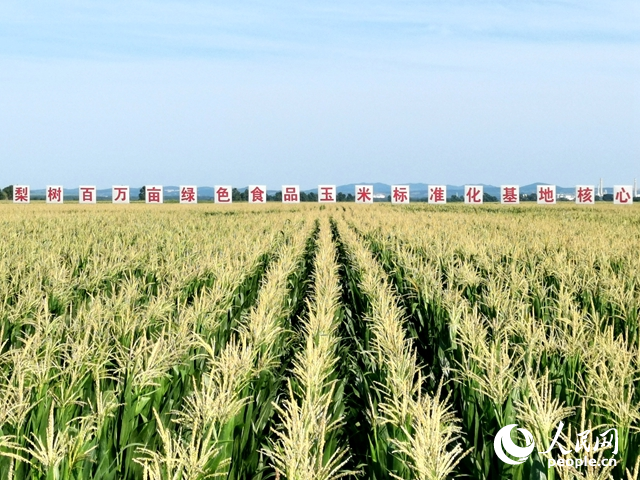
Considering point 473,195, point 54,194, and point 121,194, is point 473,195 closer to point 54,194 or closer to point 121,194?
point 121,194

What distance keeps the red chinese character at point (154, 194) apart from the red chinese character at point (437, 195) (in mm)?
26942

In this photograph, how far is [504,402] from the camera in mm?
3086

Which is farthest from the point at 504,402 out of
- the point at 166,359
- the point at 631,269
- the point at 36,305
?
the point at 631,269

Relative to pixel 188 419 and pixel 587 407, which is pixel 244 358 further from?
pixel 587 407

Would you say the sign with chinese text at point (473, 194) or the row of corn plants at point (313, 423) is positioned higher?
the sign with chinese text at point (473, 194)

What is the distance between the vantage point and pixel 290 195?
59.7 metres

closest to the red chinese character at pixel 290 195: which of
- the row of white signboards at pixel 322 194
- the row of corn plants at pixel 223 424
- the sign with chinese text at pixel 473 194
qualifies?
the row of white signboards at pixel 322 194

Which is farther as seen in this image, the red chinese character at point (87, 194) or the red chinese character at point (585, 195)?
the red chinese character at point (585, 195)

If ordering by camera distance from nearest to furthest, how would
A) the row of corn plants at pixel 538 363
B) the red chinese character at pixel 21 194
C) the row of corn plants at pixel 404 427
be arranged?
the row of corn plants at pixel 404 427 → the row of corn plants at pixel 538 363 → the red chinese character at pixel 21 194

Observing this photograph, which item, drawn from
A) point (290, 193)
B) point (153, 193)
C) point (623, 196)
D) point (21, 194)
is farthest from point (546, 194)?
point (21, 194)

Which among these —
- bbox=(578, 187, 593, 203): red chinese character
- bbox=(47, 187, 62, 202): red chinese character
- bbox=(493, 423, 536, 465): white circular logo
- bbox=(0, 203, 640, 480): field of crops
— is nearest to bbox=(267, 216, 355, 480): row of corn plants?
bbox=(0, 203, 640, 480): field of crops

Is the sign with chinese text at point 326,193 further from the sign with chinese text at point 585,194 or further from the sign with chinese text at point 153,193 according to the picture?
the sign with chinese text at point 585,194

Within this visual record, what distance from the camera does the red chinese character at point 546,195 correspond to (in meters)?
58.1

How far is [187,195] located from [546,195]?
1354 inches
